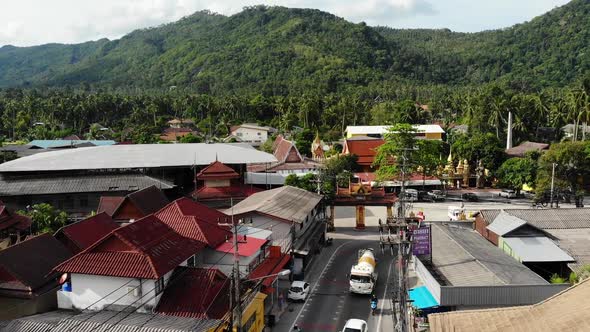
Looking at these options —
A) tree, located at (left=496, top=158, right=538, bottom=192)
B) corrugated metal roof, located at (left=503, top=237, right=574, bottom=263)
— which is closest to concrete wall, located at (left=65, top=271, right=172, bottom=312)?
corrugated metal roof, located at (left=503, top=237, right=574, bottom=263)

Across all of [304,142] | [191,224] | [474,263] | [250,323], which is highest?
[304,142]

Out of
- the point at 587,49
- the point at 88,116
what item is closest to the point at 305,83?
the point at 88,116

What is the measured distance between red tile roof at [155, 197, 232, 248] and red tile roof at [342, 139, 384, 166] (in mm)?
45388

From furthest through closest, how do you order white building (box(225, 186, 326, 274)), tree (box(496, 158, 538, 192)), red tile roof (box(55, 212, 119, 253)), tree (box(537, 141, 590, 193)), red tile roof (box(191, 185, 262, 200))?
tree (box(496, 158, 538, 192)) → tree (box(537, 141, 590, 193)) → red tile roof (box(191, 185, 262, 200)) → white building (box(225, 186, 326, 274)) → red tile roof (box(55, 212, 119, 253))

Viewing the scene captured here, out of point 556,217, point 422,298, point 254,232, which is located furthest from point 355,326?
point 556,217

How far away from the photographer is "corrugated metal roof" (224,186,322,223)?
3519cm

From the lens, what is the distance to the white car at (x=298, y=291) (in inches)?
1178

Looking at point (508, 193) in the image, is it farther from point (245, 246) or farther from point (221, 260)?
point (221, 260)

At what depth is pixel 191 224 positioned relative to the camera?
2995 centimetres

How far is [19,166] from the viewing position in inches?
1823

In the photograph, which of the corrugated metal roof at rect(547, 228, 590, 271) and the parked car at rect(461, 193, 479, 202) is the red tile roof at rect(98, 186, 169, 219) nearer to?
the corrugated metal roof at rect(547, 228, 590, 271)

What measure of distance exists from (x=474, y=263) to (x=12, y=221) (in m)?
30.2

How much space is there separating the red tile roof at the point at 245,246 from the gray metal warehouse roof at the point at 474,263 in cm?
1025

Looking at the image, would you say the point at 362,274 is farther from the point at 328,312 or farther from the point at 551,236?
the point at 551,236
